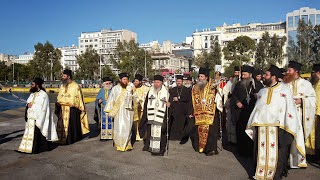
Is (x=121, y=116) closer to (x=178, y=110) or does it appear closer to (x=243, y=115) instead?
(x=178, y=110)

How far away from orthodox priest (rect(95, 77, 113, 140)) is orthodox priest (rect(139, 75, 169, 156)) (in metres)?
1.95

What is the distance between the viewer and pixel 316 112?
23.6ft

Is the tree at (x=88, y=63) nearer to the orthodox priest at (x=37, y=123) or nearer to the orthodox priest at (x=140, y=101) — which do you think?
the orthodox priest at (x=140, y=101)

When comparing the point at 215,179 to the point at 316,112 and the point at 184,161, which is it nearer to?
the point at 184,161

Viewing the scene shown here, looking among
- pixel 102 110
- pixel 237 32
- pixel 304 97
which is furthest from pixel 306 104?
pixel 237 32

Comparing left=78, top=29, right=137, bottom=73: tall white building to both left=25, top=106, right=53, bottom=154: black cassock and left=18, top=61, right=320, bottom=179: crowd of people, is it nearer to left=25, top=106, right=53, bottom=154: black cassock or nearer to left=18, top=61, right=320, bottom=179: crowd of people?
left=18, top=61, right=320, bottom=179: crowd of people

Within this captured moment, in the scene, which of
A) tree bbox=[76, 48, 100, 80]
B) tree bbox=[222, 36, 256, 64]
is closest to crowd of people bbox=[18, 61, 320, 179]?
tree bbox=[222, 36, 256, 64]

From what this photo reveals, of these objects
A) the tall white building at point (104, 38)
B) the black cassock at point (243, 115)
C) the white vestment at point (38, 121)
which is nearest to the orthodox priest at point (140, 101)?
the white vestment at point (38, 121)

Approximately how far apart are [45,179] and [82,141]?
3812mm

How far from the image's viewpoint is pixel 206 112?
8117mm

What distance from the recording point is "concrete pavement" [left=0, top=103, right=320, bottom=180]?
6320 millimetres

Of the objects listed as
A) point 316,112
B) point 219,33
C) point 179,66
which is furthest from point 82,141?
point 179,66

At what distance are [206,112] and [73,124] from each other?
3.99 metres

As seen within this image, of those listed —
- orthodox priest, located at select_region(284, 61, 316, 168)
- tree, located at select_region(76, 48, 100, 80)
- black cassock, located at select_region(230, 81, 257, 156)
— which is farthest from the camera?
tree, located at select_region(76, 48, 100, 80)
